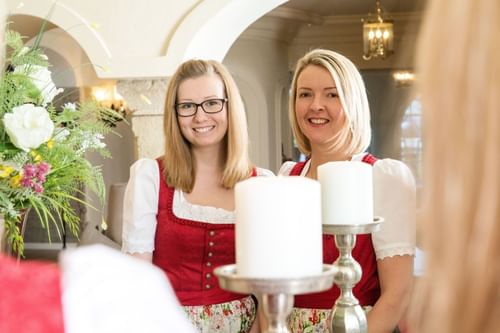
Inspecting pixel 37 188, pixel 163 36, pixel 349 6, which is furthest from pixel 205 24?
pixel 37 188

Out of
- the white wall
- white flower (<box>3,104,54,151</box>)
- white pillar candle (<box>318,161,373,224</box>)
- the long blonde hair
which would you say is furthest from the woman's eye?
the white wall

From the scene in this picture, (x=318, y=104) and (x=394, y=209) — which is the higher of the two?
(x=318, y=104)

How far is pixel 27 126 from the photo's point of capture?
1523 mm

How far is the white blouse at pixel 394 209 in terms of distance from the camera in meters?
1.76

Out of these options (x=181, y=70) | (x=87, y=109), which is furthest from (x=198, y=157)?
(x=87, y=109)

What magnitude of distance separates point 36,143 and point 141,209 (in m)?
0.61

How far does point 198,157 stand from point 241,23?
12.7 feet

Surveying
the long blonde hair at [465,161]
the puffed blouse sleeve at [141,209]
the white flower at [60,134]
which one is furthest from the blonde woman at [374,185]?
the long blonde hair at [465,161]

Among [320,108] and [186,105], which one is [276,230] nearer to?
[320,108]

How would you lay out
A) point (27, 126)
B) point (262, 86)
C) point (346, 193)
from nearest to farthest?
point (346, 193)
point (27, 126)
point (262, 86)

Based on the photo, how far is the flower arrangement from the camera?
1.55m

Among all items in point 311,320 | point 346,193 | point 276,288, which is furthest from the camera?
point 311,320

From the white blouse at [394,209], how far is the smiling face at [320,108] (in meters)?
0.14

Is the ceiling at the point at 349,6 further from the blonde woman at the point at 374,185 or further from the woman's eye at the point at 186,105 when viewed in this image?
the blonde woman at the point at 374,185
